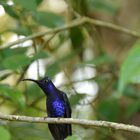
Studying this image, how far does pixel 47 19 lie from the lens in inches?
84.3

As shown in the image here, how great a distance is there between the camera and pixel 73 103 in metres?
2.02

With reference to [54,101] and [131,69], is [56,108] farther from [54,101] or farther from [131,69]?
[131,69]

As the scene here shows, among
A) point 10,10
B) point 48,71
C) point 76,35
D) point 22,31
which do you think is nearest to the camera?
point 10,10

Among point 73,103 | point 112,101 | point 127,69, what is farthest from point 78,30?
point 127,69

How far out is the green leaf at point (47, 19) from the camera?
207cm

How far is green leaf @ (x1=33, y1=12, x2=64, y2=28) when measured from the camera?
2071mm

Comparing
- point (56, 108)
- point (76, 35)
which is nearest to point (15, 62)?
point (56, 108)

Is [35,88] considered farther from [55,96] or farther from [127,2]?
[127,2]

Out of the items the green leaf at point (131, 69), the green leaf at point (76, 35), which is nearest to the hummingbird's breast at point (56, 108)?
the green leaf at point (131, 69)

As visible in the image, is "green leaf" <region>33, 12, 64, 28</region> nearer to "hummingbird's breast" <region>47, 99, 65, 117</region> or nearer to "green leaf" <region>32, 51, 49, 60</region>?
"green leaf" <region>32, 51, 49, 60</region>

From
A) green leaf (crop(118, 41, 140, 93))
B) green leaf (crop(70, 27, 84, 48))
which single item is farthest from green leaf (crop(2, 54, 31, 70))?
green leaf (crop(70, 27, 84, 48))

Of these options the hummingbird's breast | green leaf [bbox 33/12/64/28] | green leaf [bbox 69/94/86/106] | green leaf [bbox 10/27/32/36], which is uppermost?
green leaf [bbox 33/12/64/28]

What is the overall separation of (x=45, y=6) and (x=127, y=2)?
65 cm

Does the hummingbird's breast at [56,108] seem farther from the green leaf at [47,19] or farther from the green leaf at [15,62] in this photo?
the green leaf at [47,19]
